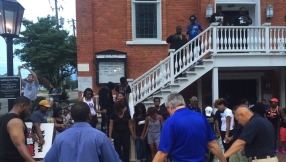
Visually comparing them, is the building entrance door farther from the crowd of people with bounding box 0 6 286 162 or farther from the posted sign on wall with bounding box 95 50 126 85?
the crowd of people with bounding box 0 6 286 162

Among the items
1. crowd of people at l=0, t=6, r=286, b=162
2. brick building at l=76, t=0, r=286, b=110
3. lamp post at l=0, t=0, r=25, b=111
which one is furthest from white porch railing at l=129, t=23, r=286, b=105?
lamp post at l=0, t=0, r=25, b=111

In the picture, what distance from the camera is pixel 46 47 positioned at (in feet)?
79.0

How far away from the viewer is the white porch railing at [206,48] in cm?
1023

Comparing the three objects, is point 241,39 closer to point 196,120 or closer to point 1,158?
point 196,120

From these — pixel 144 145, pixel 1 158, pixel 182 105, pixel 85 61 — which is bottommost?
pixel 144 145

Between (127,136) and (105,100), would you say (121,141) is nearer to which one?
(127,136)

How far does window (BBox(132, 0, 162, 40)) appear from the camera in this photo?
12.3 meters

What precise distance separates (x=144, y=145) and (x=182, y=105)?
4256 mm

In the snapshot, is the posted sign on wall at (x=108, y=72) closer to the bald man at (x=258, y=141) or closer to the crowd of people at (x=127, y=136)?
the crowd of people at (x=127, y=136)

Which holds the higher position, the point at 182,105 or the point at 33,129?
the point at 182,105

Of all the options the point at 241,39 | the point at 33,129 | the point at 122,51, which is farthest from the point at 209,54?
the point at 33,129

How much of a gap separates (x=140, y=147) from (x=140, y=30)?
568 cm

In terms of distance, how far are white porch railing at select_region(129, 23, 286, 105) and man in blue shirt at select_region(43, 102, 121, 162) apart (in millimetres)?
7003

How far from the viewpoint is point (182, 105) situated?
157 inches
